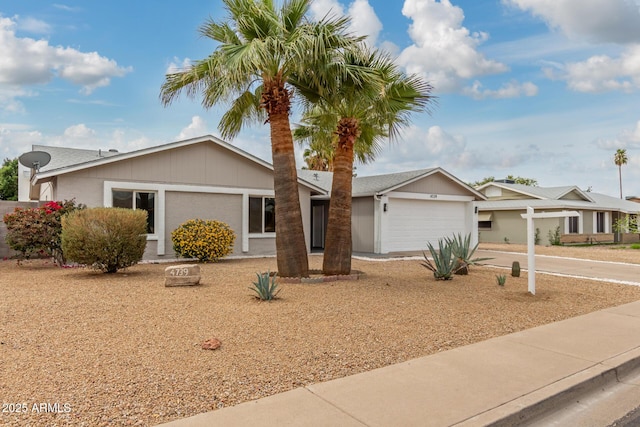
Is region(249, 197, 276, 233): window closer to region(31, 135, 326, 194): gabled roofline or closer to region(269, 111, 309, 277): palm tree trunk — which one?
region(31, 135, 326, 194): gabled roofline

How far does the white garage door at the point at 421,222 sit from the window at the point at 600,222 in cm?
1503

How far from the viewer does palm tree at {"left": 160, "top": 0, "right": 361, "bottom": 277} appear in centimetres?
868

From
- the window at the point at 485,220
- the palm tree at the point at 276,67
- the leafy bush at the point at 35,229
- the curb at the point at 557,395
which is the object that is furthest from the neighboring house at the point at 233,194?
the curb at the point at 557,395

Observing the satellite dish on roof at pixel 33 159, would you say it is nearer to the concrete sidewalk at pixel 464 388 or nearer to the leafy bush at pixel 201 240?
the leafy bush at pixel 201 240

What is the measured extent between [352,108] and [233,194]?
6.81 m

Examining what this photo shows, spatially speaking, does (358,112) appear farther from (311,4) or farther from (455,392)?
(455,392)

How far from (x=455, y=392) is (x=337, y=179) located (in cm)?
722

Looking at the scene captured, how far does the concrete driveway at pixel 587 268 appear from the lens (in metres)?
12.2

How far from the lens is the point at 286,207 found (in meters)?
9.91

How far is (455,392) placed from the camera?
3.98 meters

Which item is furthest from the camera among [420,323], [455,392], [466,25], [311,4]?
[466,25]

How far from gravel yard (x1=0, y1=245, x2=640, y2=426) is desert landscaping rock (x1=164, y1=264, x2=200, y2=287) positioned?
0.31 meters

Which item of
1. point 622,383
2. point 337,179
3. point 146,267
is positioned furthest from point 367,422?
point 146,267

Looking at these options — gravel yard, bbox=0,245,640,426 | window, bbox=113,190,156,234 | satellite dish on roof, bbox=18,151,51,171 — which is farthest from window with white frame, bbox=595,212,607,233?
satellite dish on roof, bbox=18,151,51,171
